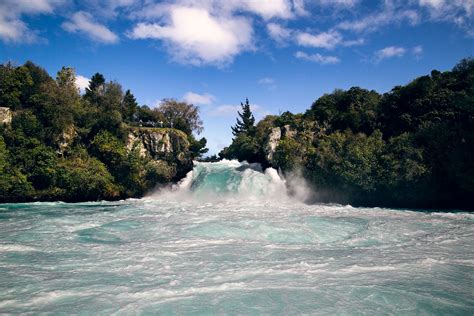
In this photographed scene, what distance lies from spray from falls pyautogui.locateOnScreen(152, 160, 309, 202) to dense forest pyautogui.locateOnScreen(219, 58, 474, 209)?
128 centimetres

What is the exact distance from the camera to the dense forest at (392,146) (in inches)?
953

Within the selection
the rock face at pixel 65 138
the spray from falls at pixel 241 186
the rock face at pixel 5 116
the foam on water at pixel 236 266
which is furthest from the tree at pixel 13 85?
the foam on water at pixel 236 266

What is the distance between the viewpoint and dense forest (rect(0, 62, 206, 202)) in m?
27.9

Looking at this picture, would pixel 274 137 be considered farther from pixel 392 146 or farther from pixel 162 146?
pixel 162 146

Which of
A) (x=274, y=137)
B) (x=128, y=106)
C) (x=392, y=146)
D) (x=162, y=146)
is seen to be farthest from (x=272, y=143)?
(x=128, y=106)

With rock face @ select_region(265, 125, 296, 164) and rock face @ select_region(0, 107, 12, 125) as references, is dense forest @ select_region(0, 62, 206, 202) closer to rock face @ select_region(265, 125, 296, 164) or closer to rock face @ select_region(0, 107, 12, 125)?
rock face @ select_region(0, 107, 12, 125)

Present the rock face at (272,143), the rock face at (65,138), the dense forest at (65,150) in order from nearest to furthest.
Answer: the dense forest at (65,150), the rock face at (65,138), the rock face at (272,143)

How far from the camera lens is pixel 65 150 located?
31859 mm

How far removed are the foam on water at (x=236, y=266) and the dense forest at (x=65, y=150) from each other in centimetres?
1076

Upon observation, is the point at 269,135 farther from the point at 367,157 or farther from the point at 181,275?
the point at 181,275

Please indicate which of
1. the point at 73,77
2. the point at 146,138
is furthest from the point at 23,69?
the point at 146,138

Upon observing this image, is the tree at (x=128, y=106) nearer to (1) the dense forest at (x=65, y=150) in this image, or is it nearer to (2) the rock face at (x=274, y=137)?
(1) the dense forest at (x=65, y=150)

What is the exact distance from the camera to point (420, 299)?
7301 mm

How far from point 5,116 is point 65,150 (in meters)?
5.70
